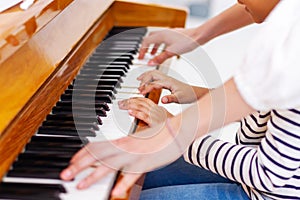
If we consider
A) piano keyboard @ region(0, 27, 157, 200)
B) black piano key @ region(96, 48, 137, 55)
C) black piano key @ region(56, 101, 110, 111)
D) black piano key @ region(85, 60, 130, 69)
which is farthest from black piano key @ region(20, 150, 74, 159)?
black piano key @ region(96, 48, 137, 55)

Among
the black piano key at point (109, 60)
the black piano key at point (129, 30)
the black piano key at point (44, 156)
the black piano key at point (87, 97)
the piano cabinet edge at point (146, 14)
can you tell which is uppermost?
the piano cabinet edge at point (146, 14)

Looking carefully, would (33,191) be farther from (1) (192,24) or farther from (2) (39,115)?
(1) (192,24)

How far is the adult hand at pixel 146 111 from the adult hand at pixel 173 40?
0.46 meters

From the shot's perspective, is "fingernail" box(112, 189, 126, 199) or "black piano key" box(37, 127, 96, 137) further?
"black piano key" box(37, 127, 96, 137)

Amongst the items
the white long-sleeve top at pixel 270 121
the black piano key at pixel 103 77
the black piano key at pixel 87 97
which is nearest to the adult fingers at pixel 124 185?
the white long-sleeve top at pixel 270 121

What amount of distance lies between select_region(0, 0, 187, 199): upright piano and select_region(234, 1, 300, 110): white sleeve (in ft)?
0.91

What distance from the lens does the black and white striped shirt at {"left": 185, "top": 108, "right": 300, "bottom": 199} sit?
2.58 ft

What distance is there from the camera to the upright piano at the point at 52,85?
0.78 m

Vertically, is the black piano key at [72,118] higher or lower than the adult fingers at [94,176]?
higher

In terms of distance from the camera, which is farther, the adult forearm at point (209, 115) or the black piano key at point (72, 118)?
the black piano key at point (72, 118)

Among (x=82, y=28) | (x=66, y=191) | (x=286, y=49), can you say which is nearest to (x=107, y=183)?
(x=66, y=191)

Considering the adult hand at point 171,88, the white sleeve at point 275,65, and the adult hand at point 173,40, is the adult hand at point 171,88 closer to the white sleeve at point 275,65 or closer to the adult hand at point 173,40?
the adult hand at point 173,40

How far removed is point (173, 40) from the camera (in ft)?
4.97

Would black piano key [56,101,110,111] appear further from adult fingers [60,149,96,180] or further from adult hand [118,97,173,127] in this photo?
adult fingers [60,149,96,180]
